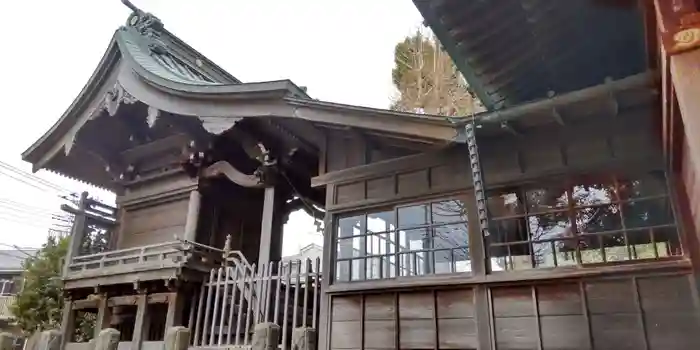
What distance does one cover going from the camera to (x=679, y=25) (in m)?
2.89

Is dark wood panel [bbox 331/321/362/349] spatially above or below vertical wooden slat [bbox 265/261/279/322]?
below

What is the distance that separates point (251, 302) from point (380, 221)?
8.86 feet

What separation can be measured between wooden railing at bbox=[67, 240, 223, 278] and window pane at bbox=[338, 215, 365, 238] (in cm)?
322

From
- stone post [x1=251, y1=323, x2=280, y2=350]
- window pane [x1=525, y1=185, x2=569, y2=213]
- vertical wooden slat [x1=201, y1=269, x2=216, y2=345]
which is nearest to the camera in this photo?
stone post [x1=251, y1=323, x2=280, y2=350]

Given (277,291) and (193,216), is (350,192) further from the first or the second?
(193,216)

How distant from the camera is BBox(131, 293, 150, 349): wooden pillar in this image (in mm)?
9117

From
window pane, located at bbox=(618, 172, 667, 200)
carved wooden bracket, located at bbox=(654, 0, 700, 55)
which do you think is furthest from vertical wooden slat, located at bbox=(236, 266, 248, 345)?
carved wooden bracket, located at bbox=(654, 0, 700, 55)

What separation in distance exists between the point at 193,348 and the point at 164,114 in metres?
4.62

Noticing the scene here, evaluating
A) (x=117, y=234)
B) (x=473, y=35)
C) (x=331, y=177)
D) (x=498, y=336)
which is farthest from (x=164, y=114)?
(x=498, y=336)

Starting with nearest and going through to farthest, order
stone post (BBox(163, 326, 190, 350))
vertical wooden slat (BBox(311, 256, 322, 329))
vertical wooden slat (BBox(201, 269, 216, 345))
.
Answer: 1. stone post (BBox(163, 326, 190, 350))
2. vertical wooden slat (BBox(311, 256, 322, 329))
3. vertical wooden slat (BBox(201, 269, 216, 345))

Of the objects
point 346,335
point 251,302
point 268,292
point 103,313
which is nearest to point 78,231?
point 103,313

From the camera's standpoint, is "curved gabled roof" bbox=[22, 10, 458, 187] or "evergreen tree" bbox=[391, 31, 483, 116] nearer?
"curved gabled roof" bbox=[22, 10, 458, 187]

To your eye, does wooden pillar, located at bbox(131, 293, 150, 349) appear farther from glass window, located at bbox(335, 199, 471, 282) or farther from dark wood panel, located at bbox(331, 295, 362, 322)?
glass window, located at bbox(335, 199, 471, 282)

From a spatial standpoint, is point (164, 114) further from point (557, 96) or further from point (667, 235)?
point (667, 235)
